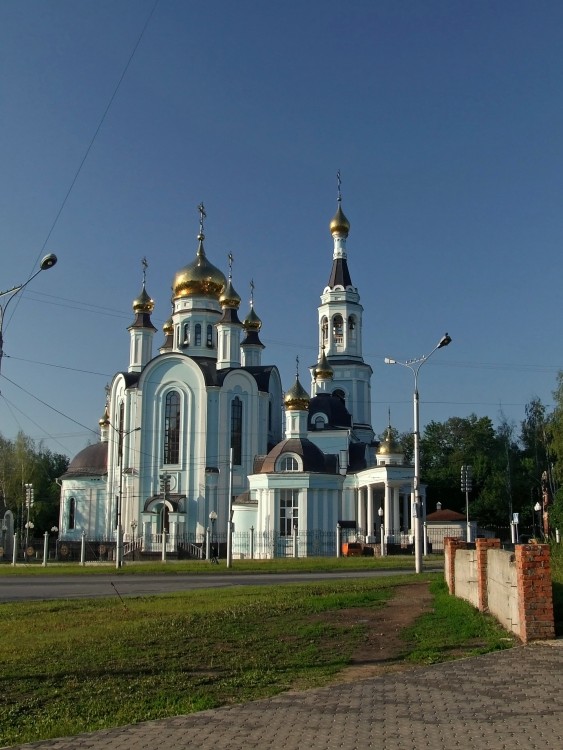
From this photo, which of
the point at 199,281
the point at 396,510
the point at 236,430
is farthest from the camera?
the point at 199,281

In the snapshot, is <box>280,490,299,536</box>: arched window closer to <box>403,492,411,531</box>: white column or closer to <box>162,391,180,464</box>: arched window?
<box>403,492,411,531</box>: white column

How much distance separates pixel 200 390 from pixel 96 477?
1045 centimetres

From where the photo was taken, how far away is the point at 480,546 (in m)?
13.6

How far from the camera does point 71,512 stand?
6000 centimetres

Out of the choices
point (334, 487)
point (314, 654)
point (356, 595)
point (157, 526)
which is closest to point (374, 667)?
point (314, 654)

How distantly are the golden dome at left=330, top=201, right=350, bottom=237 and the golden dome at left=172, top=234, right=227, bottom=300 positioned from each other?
1591 centimetres

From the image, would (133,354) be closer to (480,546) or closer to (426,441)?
(426,441)

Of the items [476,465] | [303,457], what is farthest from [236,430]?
[476,465]

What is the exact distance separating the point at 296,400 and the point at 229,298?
1206 centimetres

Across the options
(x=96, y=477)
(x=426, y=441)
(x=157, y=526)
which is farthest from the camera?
(x=426, y=441)

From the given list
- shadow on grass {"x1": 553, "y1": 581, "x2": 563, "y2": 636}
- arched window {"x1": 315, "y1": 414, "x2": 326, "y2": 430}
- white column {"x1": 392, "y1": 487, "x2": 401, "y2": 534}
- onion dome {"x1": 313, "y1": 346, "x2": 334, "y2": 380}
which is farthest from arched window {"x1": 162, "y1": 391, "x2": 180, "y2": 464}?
shadow on grass {"x1": 553, "y1": 581, "x2": 563, "y2": 636}

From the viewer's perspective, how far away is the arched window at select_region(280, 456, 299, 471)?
4919 cm

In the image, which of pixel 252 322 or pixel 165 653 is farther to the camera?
pixel 252 322

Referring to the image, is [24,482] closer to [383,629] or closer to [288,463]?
[288,463]
